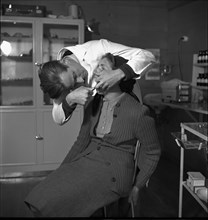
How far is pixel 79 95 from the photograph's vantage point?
22.1 inches

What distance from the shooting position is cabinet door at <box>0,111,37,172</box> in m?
0.73

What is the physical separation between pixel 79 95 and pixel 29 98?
0.31 m

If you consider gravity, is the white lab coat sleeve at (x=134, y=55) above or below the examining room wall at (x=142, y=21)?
below

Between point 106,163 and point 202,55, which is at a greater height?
point 202,55

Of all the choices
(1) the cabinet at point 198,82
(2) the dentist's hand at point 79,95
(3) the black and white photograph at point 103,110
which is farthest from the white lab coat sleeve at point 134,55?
(1) the cabinet at point 198,82

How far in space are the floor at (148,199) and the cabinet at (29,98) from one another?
0.05m

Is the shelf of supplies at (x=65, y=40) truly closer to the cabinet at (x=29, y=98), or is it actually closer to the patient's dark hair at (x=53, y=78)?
the cabinet at (x=29, y=98)

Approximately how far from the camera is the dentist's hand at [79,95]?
56 cm

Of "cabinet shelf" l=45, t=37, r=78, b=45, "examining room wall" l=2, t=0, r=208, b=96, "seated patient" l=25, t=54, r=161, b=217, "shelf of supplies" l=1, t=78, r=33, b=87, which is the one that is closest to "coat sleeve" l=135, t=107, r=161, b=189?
"seated patient" l=25, t=54, r=161, b=217

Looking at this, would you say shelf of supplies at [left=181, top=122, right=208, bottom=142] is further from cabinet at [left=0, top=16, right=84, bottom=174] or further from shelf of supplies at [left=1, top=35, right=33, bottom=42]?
shelf of supplies at [left=1, top=35, right=33, bottom=42]

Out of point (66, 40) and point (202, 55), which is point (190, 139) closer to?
point (202, 55)

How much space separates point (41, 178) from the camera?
0.65m

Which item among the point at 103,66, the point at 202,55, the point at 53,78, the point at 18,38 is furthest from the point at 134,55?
the point at 18,38

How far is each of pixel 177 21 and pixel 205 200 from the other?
0.44 metres
